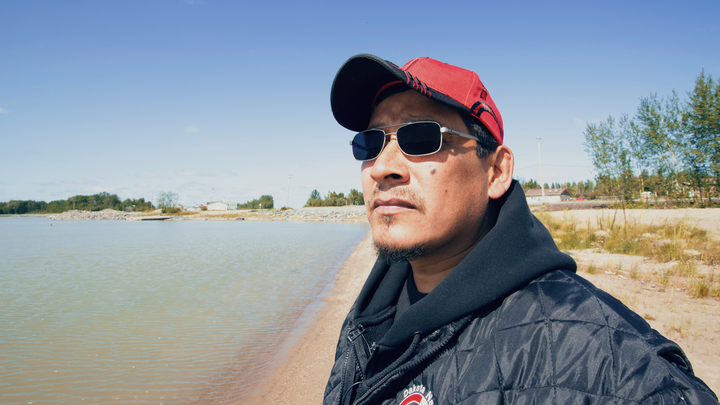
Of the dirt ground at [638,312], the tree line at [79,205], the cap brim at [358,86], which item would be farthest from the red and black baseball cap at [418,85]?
the tree line at [79,205]

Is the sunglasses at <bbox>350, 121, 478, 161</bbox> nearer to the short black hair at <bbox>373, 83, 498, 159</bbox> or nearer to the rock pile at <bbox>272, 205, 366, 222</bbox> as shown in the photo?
the short black hair at <bbox>373, 83, 498, 159</bbox>

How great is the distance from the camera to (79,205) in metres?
120

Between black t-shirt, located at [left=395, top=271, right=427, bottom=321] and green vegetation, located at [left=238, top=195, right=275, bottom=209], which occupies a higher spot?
green vegetation, located at [left=238, top=195, right=275, bottom=209]

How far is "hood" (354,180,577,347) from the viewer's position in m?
1.04

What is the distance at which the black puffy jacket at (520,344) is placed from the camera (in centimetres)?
81

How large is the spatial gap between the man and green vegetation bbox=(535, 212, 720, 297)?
6.65 meters

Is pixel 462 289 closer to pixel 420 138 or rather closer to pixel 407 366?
pixel 407 366

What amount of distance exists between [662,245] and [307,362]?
958cm

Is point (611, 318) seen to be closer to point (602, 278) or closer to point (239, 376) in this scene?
point (239, 376)

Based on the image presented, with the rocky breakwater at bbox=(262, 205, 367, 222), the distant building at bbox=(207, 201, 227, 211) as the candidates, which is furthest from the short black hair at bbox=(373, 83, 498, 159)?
the distant building at bbox=(207, 201, 227, 211)

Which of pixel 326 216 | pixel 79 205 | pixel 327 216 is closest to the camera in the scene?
pixel 327 216

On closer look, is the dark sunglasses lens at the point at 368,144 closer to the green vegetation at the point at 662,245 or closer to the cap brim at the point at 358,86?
the cap brim at the point at 358,86

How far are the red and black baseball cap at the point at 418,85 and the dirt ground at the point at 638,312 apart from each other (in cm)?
386

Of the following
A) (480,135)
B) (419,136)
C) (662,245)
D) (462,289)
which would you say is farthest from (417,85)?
(662,245)
